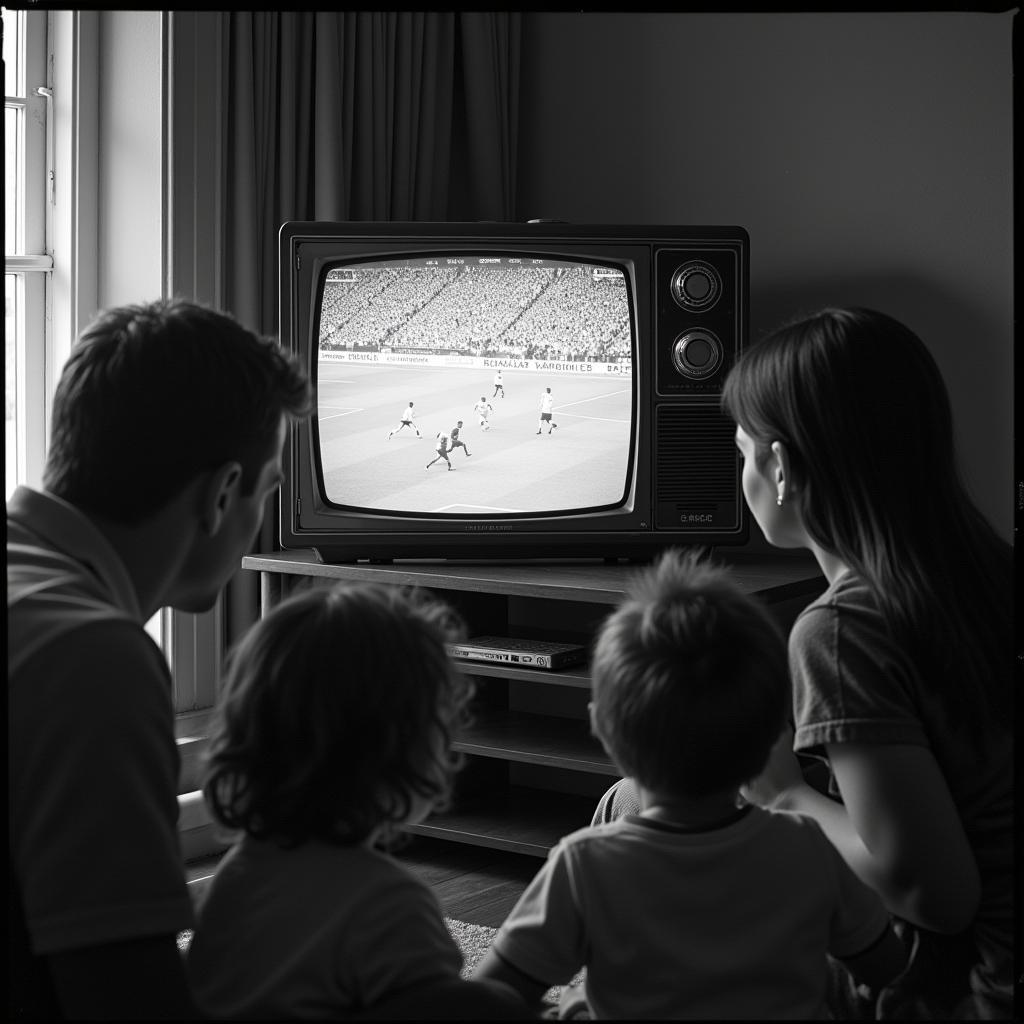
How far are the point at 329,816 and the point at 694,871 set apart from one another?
270 mm

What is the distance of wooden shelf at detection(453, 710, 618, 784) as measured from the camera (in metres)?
2.23

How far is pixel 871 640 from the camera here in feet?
3.62

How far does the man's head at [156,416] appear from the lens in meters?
0.94

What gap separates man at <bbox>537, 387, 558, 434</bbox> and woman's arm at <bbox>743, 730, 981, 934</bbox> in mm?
1278

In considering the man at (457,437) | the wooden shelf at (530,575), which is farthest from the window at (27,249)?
the man at (457,437)

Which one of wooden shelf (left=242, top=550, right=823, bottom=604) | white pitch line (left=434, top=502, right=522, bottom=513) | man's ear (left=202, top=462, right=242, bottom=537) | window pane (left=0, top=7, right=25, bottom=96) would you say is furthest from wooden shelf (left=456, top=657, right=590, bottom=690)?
window pane (left=0, top=7, right=25, bottom=96)

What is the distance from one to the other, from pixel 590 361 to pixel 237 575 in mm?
843

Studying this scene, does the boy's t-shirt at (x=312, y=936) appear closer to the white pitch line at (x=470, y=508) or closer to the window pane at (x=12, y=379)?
the white pitch line at (x=470, y=508)

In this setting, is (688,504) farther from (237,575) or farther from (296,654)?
(296,654)

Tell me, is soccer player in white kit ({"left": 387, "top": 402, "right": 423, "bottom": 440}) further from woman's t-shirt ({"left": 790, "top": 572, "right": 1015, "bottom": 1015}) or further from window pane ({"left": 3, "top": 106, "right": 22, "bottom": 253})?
woman's t-shirt ({"left": 790, "top": 572, "right": 1015, "bottom": 1015})

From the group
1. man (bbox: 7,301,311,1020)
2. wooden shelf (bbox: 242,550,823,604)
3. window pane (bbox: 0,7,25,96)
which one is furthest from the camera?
window pane (bbox: 0,7,25,96)

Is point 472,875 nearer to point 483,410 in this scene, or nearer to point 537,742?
point 537,742

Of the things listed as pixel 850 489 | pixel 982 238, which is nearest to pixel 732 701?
pixel 850 489

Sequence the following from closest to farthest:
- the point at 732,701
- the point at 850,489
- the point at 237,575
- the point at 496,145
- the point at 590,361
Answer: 1. the point at 732,701
2. the point at 850,489
3. the point at 590,361
4. the point at 237,575
5. the point at 496,145
